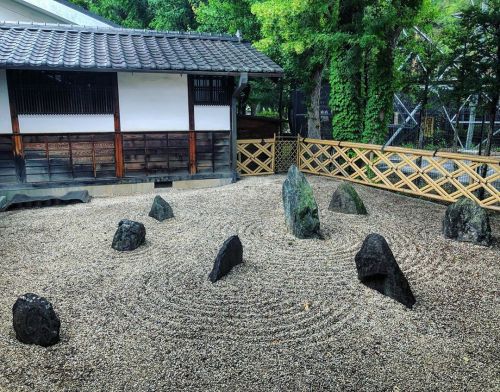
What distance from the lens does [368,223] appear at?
8.59 m

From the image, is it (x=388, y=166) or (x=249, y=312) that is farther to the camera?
(x=388, y=166)

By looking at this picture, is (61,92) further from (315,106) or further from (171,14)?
(171,14)

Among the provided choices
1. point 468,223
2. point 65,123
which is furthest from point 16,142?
point 468,223

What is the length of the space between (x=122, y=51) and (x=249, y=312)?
882 centimetres

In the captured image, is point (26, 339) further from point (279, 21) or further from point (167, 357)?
point (279, 21)

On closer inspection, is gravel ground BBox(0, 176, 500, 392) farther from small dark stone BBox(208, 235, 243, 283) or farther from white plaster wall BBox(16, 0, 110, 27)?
white plaster wall BBox(16, 0, 110, 27)

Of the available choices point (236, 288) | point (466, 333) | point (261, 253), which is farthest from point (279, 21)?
point (466, 333)

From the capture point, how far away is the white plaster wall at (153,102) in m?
11.1

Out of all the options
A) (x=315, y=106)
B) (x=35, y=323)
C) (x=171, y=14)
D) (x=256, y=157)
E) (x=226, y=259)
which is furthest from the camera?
(x=171, y=14)

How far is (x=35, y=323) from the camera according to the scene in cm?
421

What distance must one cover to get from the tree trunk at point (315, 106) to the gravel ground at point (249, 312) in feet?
23.7

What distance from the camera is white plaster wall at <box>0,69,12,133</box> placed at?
10086 mm

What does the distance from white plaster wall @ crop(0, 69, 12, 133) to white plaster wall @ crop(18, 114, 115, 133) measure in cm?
27

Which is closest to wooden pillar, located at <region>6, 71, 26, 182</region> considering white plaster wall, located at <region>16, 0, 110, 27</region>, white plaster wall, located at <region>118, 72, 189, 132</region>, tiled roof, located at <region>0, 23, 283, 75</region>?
tiled roof, located at <region>0, 23, 283, 75</region>
